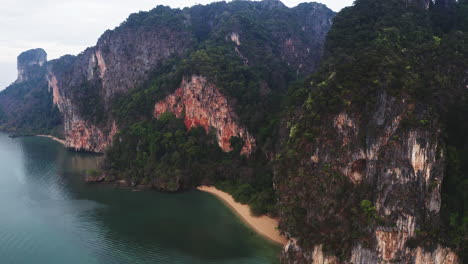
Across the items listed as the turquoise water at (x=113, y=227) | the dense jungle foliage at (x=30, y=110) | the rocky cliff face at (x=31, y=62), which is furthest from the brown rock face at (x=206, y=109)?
the rocky cliff face at (x=31, y=62)

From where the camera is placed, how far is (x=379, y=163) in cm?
2052

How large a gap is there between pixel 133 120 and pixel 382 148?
39.2 meters

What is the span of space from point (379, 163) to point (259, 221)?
1313 cm

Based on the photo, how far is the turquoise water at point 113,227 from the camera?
2509cm

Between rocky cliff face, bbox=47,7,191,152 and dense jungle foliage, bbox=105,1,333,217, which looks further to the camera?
rocky cliff face, bbox=47,7,191,152

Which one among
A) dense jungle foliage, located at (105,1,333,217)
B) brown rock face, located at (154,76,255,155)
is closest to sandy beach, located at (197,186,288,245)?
dense jungle foliage, located at (105,1,333,217)

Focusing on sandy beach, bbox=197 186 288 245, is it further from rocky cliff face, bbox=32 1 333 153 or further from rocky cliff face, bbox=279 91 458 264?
rocky cliff face, bbox=32 1 333 153

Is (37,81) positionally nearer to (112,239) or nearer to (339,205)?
(112,239)

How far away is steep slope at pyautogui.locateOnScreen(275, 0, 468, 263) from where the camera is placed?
19.3m

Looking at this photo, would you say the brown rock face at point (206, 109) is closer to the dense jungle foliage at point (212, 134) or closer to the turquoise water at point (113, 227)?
the dense jungle foliage at point (212, 134)

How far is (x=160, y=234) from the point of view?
28.3 metres

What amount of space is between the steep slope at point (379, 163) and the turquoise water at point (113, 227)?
5350mm

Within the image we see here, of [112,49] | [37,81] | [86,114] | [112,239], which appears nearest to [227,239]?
[112,239]

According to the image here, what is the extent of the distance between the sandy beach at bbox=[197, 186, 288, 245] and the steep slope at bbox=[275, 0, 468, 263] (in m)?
1.52
